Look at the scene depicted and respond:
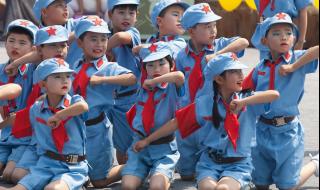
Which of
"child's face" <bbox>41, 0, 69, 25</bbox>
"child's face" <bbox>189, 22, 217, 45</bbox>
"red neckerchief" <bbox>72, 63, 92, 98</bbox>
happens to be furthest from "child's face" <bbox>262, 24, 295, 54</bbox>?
"child's face" <bbox>41, 0, 69, 25</bbox>

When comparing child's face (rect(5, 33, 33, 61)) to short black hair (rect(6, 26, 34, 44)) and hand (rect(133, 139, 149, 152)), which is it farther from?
hand (rect(133, 139, 149, 152))

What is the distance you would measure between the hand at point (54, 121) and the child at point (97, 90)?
1.79 feet

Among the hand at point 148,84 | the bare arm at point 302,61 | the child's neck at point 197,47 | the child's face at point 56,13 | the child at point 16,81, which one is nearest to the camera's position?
the bare arm at point 302,61

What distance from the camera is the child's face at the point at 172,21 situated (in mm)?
7191

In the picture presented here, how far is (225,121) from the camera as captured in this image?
19.9 ft

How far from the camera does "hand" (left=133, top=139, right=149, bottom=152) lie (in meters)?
6.43

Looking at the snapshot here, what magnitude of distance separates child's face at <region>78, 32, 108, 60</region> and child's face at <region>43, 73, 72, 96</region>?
514mm

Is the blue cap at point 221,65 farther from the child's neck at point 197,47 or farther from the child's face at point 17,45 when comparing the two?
the child's face at point 17,45

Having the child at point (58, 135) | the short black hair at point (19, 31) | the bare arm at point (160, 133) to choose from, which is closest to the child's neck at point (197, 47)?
the bare arm at point (160, 133)

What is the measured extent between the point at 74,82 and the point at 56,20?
3.20ft

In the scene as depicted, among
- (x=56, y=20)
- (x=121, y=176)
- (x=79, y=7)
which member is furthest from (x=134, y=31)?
(x=79, y=7)

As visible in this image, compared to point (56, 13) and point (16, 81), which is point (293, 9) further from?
point (16, 81)

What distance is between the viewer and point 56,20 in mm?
7434

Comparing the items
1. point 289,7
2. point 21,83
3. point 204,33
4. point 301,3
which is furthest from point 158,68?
point 301,3
